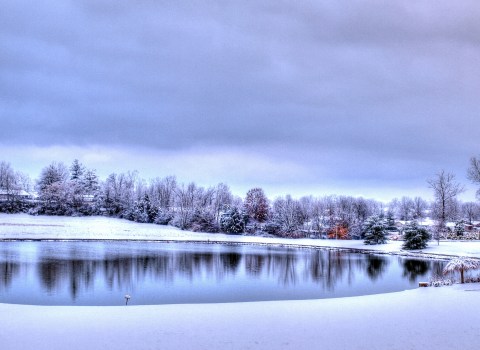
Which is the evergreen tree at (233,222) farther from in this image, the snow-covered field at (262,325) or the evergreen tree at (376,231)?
the snow-covered field at (262,325)

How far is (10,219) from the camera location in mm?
59406

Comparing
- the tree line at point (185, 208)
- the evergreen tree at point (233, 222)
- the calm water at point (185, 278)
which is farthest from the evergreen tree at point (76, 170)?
the calm water at point (185, 278)

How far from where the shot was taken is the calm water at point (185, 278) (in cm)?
1659

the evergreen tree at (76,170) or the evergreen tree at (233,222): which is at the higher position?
the evergreen tree at (76,170)

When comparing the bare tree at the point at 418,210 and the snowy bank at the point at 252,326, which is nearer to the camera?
the snowy bank at the point at 252,326

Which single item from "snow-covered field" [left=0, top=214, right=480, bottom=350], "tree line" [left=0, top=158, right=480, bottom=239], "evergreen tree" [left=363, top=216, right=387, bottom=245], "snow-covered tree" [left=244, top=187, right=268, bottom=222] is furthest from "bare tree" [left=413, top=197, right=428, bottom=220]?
"snow-covered field" [left=0, top=214, right=480, bottom=350]

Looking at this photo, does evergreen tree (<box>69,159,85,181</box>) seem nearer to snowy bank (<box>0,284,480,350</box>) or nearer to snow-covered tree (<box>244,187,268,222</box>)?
snow-covered tree (<box>244,187,268,222</box>)

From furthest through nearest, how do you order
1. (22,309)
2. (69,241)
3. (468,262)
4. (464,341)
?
1. (69,241)
2. (468,262)
3. (22,309)
4. (464,341)

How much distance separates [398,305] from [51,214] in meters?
62.5

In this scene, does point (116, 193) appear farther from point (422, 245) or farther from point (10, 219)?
point (422, 245)

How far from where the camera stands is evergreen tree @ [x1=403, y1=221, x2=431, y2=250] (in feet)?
132

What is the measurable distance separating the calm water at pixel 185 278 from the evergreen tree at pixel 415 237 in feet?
27.5

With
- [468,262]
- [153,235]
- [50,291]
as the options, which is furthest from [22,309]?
[153,235]

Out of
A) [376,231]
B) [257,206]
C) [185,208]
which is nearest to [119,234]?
[185,208]
